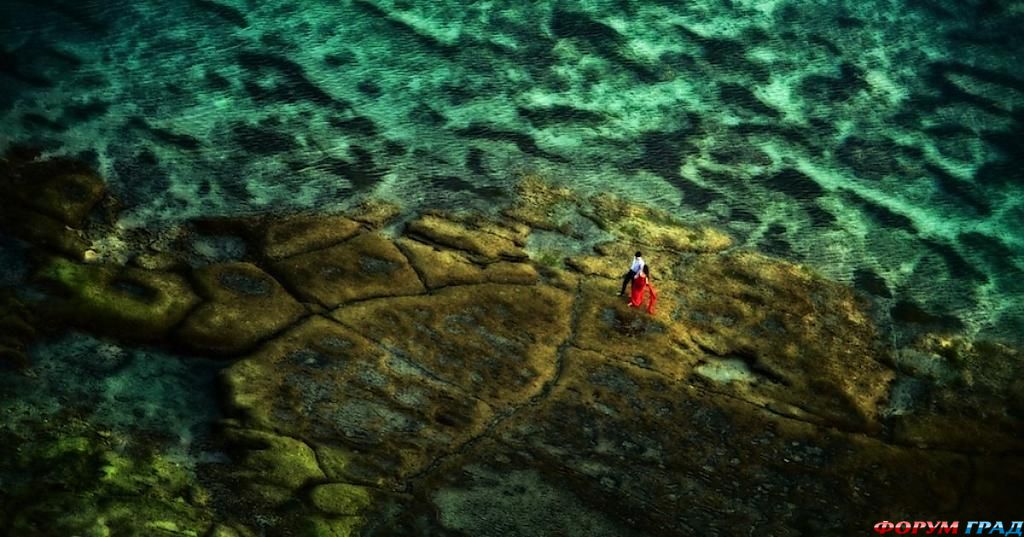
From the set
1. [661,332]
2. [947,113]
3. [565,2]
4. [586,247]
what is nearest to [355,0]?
[565,2]

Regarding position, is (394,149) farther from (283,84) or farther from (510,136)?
(283,84)

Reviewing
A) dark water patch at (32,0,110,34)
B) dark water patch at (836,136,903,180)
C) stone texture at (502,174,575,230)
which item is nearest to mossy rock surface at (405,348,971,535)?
stone texture at (502,174,575,230)

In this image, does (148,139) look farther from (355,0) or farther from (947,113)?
(947,113)

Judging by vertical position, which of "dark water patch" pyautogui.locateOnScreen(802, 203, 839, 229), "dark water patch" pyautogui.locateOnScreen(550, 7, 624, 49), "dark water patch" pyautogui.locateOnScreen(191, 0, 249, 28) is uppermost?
"dark water patch" pyautogui.locateOnScreen(191, 0, 249, 28)

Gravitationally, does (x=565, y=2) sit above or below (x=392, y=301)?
above

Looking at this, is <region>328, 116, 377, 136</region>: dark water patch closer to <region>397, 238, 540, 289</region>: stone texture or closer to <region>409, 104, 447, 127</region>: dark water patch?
<region>409, 104, 447, 127</region>: dark water patch

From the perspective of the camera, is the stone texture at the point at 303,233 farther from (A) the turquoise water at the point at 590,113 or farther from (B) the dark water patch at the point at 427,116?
(B) the dark water patch at the point at 427,116
